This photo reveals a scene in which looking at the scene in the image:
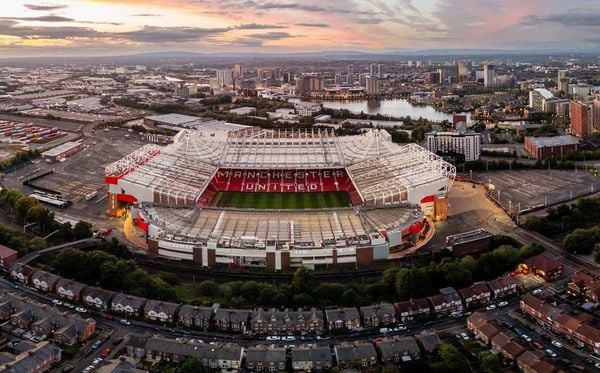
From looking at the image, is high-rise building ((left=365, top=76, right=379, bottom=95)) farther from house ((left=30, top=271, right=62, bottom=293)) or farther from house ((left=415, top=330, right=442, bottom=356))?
house ((left=415, top=330, right=442, bottom=356))

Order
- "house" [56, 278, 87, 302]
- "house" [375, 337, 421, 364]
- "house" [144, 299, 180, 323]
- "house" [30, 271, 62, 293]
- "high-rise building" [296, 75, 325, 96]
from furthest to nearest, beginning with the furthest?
"high-rise building" [296, 75, 325, 96] → "house" [30, 271, 62, 293] → "house" [56, 278, 87, 302] → "house" [144, 299, 180, 323] → "house" [375, 337, 421, 364]

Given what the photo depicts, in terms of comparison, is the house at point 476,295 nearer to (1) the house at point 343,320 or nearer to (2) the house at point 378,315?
(2) the house at point 378,315

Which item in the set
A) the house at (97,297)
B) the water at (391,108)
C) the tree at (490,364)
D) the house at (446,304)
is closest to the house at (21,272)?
the house at (97,297)

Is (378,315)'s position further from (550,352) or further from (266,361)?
(550,352)

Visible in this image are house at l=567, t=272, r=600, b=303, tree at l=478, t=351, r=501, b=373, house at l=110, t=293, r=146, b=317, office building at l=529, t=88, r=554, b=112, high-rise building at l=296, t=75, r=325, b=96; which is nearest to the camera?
tree at l=478, t=351, r=501, b=373

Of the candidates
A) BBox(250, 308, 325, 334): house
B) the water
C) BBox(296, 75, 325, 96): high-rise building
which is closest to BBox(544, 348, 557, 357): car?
BBox(250, 308, 325, 334): house

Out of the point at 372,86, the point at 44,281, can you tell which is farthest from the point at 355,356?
the point at 372,86

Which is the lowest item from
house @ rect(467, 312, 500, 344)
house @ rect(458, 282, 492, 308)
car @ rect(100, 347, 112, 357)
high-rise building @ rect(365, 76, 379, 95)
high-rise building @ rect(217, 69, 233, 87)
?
car @ rect(100, 347, 112, 357)

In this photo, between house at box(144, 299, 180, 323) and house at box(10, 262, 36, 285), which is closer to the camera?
house at box(144, 299, 180, 323)
